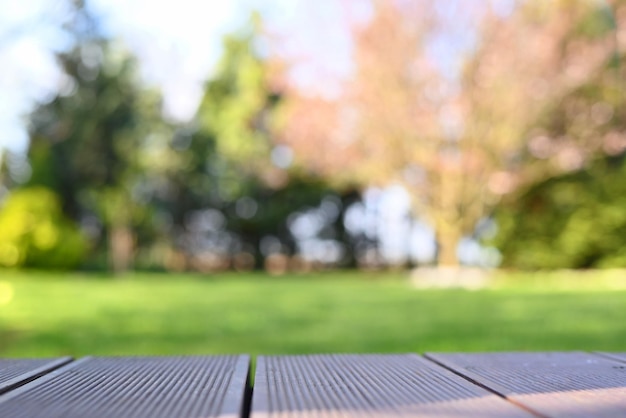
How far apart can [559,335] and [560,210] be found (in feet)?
29.2

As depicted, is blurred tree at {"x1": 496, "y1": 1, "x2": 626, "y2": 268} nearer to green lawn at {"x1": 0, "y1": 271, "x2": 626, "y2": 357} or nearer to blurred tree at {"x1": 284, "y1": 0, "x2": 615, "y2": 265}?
blurred tree at {"x1": 284, "y1": 0, "x2": 615, "y2": 265}

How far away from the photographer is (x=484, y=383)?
1.06m

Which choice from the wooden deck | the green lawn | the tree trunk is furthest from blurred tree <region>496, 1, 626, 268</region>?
the wooden deck

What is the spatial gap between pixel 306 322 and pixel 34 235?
952 centimetres

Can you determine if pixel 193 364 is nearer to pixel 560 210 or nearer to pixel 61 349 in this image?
pixel 61 349

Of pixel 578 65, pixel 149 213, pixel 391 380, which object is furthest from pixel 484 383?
pixel 149 213

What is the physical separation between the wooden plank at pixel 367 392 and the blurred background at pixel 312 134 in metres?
4.32

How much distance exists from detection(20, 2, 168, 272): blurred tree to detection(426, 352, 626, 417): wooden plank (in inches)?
586

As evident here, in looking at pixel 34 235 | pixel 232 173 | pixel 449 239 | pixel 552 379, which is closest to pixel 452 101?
pixel 449 239

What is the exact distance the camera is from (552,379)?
1.12m

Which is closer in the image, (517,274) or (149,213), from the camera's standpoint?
(517,274)

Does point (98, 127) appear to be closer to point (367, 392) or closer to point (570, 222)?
point (570, 222)

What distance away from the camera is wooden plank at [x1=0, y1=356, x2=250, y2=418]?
0.85 meters

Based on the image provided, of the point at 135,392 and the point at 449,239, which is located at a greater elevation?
the point at 449,239
